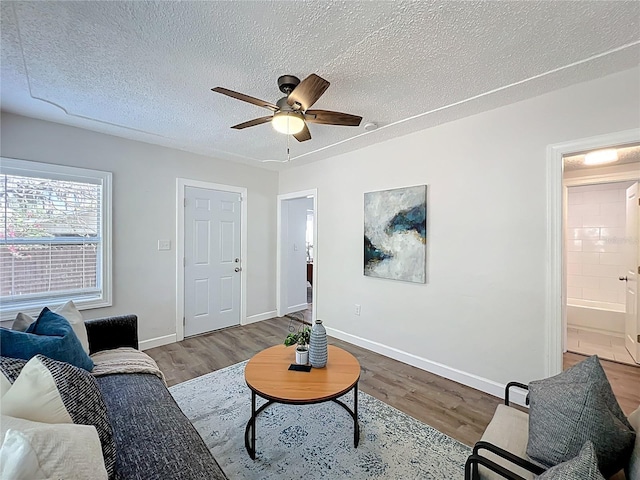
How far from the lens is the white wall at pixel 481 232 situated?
7.18 ft

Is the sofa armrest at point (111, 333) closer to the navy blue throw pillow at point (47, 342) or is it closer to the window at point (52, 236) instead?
the navy blue throw pillow at point (47, 342)

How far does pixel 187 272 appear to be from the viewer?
382 cm

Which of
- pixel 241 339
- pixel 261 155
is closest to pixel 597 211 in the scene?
pixel 261 155

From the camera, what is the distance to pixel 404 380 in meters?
2.73

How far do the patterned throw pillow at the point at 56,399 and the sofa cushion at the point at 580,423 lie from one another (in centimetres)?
161

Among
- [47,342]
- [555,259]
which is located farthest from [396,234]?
[47,342]

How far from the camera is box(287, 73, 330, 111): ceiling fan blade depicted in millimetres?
1628

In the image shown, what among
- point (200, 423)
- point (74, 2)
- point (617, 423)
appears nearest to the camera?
point (617, 423)

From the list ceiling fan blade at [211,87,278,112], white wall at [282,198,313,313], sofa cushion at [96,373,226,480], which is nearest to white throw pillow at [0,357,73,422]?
sofa cushion at [96,373,226,480]

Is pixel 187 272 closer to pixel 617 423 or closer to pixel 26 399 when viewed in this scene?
pixel 26 399

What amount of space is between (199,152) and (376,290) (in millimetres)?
2942

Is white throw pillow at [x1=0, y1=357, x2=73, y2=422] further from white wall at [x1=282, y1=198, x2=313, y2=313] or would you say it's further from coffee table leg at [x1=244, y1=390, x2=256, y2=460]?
white wall at [x1=282, y1=198, x2=313, y2=313]

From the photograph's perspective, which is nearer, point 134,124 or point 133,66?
point 133,66

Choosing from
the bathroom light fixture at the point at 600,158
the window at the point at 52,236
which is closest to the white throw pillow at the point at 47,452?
the window at the point at 52,236
